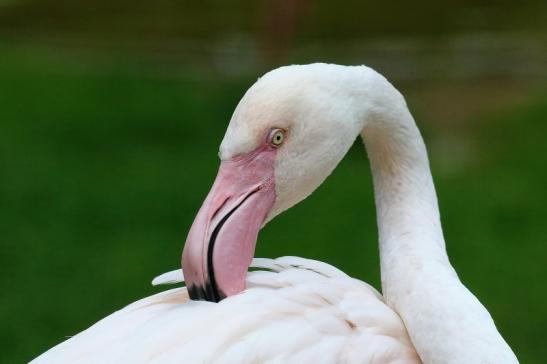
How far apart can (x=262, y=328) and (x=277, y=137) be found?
0.44 m

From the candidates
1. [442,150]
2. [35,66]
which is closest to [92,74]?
[35,66]

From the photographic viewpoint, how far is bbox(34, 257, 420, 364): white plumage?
2.24 metres

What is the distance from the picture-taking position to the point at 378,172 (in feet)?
9.05

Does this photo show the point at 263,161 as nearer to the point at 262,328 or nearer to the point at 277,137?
the point at 277,137

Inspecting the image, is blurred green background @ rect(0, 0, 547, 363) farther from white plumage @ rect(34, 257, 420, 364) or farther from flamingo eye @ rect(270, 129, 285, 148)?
flamingo eye @ rect(270, 129, 285, 148)

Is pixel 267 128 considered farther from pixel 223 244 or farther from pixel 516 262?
pixel 516 262

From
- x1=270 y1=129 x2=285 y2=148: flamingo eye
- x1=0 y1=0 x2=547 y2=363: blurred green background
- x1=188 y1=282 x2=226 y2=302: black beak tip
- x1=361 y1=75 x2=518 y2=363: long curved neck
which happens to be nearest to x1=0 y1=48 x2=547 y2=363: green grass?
x1=0 y1=0 x2=547 y2=363: blurred green background

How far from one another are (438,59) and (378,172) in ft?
17.7

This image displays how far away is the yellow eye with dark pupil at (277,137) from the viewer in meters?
2.37

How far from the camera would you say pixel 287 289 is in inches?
96.0

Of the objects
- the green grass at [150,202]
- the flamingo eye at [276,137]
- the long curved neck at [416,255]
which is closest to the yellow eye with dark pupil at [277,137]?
the flamingo eye at [276,137]

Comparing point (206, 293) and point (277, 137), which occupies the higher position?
point (277, 137)

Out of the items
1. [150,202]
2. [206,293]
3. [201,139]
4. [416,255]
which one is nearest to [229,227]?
[206,293]

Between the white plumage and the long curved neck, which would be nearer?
the white plumage
